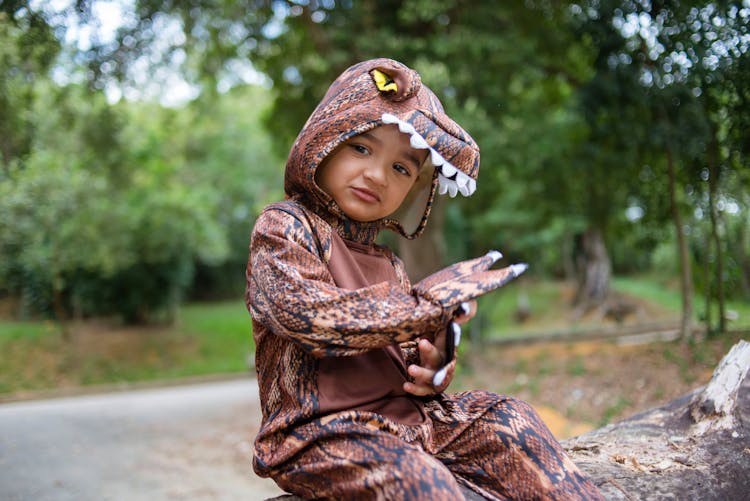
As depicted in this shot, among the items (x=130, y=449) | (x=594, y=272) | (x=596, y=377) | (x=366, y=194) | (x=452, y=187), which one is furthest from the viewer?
(x=594, y=272)

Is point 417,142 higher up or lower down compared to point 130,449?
higher up

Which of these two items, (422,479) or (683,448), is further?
(683,448)

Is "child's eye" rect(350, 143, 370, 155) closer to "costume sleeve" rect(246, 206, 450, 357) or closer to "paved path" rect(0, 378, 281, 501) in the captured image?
"costume sleeve" rect(246, 206, 450, 357)

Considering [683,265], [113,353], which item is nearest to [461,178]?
[683,265]

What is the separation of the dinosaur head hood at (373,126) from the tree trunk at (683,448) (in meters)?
1.42

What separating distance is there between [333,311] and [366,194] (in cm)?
53

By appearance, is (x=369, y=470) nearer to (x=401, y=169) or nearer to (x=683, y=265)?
(x=401, y=169)

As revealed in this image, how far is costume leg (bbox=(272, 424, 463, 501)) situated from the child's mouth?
74cm

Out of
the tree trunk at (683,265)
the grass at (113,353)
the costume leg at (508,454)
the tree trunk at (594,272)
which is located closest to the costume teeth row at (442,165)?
the costume leg at (508,454)

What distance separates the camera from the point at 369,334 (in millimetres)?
1617

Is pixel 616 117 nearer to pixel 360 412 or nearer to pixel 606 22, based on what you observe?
pixel 606 22

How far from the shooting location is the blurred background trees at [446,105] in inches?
209

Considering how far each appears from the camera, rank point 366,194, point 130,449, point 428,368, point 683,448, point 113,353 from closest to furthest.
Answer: point 428,368, point 366,194, point 683,448, point 130,449, point 113,353

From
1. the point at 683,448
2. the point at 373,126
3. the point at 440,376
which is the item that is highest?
the point at 373,126
